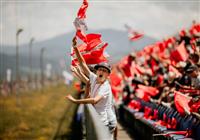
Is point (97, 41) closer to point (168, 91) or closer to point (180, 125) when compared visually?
point (180, 125)

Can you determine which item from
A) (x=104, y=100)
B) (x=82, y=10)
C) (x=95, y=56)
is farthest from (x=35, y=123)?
(x=104, y=100)

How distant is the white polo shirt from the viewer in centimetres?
912

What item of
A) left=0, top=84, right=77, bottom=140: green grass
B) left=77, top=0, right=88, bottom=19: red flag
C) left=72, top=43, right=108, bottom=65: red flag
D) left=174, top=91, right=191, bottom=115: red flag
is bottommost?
left=0, top=84, right=77, bottom=140: green grass

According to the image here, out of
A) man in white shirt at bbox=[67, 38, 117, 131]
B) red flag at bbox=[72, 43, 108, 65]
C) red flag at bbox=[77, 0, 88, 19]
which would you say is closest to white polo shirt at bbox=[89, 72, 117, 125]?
man in white shirt at bbox=[67, 38, 117, 131]

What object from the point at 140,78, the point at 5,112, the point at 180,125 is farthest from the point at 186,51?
the point at 5,112

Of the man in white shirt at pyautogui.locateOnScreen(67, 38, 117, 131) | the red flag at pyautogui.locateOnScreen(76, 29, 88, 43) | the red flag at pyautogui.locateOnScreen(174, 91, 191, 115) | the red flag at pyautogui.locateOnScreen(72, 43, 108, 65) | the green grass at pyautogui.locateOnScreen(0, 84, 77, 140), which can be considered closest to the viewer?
the man in white shirt at pyautogui.locateOnScreen(67, 38, 117, 131)

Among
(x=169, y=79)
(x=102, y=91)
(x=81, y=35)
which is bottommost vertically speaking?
(x=102, y=91)

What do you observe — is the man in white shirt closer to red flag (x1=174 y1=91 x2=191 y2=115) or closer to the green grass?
red flag (x1=174 y1=91 x2=191 y2=115)

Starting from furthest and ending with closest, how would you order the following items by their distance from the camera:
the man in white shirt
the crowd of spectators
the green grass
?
the green grass, the crowd of spectators, the man in white shirt

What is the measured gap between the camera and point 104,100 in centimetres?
923

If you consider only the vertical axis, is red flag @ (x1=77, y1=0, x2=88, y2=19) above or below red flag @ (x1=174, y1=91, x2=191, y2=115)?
above

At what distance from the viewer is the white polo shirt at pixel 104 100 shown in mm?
9117

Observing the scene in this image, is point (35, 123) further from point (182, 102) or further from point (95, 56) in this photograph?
point (95, 56)

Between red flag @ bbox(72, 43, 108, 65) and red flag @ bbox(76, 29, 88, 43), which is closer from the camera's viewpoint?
red flag @ bbox(76, 29, 88, 43)
